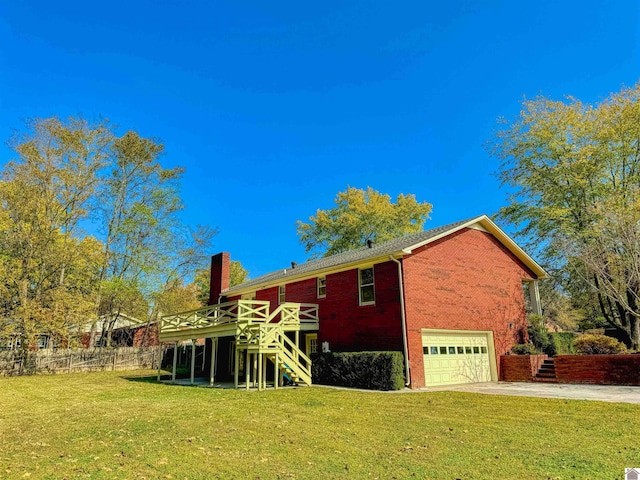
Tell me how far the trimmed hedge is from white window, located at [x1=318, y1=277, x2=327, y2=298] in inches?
131

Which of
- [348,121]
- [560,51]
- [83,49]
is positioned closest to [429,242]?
[560,51]

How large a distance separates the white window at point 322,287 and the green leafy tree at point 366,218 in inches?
881

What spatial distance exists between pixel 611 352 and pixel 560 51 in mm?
13071

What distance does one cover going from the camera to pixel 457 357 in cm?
1688

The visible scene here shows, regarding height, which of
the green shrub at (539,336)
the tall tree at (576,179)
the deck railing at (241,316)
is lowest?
the green shrub at (539,336)

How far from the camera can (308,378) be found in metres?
15.8

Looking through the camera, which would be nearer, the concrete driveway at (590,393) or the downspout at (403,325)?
the concrete driveway at (590,393)

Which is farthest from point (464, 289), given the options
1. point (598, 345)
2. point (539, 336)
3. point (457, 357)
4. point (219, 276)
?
point (219, 276)

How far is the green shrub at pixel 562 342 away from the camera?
59.8ft

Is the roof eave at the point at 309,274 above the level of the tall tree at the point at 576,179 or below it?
below

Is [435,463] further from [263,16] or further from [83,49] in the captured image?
[83,49]

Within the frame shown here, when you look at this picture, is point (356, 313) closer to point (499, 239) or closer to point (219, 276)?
point (499, 239)

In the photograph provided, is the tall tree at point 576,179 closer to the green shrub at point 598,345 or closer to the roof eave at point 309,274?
the green shrub at point 598,345

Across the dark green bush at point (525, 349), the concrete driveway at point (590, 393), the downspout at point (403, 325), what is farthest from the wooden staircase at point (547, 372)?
the downspout at point (403, 325)
